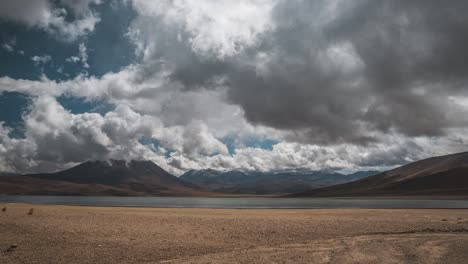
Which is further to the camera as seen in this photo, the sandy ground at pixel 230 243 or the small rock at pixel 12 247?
the small rock at pixel 12 247

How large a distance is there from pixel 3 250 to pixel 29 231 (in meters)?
5.79

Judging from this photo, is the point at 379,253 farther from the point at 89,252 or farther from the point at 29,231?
the point at 29,231

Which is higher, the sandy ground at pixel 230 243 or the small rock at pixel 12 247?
the small rock at pixel 12 247

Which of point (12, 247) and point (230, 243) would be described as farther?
point (230, 243)

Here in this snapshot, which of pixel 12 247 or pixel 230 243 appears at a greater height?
pixel 12 247

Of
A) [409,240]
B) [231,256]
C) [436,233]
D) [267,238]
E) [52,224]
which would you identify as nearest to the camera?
[231,256]

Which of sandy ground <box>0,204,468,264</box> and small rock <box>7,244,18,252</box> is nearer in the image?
sandy ground <box>0,204,468,264</box>

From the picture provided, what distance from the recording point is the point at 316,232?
24891 mm

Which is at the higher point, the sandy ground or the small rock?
the small rock

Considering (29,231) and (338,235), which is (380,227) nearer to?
(338,235)

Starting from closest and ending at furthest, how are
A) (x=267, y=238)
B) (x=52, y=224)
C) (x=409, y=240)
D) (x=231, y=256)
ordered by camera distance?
(x=231, y=256) → (x=409, y=240) → (x=267, y=238) → (x=52, y=224)

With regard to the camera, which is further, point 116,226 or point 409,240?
point 116,226

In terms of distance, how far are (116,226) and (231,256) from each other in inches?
540

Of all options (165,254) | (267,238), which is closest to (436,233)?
(267,238)
